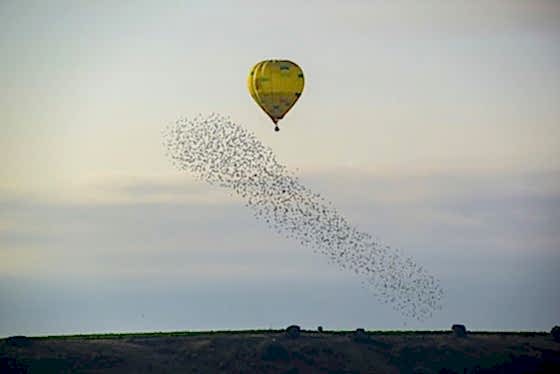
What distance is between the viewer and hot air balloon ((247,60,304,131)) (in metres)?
140

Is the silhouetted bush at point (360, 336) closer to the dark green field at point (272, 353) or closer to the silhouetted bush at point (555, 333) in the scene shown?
the dark green field at point (272, 353)

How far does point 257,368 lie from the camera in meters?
153

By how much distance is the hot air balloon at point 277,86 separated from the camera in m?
140

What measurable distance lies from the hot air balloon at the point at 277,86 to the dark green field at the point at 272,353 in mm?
26406

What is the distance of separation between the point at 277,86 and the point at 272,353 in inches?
1147

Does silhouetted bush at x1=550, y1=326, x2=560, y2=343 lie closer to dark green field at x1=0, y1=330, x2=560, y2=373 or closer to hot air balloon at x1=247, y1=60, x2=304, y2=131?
dark green field at x1=0, y1=330, x2=560, y2=373

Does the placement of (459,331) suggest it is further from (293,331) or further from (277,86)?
(277,86)

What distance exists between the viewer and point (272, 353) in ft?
510

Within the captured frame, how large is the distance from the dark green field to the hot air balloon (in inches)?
1040

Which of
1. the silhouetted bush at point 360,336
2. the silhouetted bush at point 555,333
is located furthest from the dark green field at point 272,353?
the silhouetted bush at point 555,333

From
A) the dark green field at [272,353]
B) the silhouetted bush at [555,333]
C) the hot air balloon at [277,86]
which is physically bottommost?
the dark green field at [272,353]

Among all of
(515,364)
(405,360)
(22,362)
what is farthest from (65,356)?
(515,364)

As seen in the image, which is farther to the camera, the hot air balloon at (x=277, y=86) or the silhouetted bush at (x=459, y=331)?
the silhouetted bush at (x=459, y=331)

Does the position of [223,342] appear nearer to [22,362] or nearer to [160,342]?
Result: [160,342]
